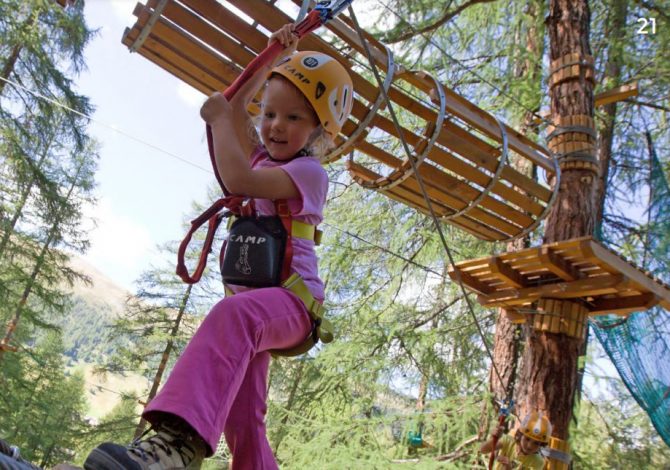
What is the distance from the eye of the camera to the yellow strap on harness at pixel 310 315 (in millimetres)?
1448

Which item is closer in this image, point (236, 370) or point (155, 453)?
point (155, 453)

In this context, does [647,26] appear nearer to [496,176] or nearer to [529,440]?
[496,176]

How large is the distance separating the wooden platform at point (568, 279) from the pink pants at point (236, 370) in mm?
2297

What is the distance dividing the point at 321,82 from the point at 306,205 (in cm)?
33

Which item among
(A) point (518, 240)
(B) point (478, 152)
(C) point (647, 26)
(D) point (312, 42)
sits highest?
(C) point (647, 26)

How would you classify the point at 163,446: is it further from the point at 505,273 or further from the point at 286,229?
the point at 505,273

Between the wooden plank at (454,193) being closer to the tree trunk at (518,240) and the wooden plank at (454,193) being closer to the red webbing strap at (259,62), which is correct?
the tree trunk at (518,240)

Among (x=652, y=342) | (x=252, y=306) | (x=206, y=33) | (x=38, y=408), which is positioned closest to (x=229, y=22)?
(x=206, y=33)

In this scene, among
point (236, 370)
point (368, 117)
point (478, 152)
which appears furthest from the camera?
point (478, 152)

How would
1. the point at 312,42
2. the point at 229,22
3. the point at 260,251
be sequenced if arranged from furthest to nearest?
1. the point at 312,42
2. the point at 229,22
3. the point at 260,251

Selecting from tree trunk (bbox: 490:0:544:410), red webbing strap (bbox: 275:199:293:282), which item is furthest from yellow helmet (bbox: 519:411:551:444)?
red webbing strap (bbox: 275:199:293:282)

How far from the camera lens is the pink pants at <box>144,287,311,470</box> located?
1.15 m

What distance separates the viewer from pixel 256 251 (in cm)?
142

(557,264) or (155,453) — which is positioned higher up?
(557,264)
